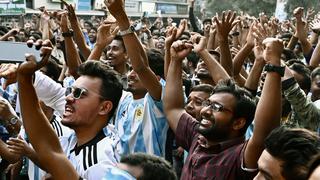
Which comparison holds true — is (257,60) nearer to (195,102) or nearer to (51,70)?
(195,102)

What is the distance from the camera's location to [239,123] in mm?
3631

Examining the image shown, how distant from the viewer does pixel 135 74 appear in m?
4.79

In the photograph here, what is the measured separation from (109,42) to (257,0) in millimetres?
27846

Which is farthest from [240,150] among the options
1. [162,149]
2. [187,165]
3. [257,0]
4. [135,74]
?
[257,0]

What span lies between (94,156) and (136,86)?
1.62m

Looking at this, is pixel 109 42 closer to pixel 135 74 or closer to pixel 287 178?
pixel 135 74

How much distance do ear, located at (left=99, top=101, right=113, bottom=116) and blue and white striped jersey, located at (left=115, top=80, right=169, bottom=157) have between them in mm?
942

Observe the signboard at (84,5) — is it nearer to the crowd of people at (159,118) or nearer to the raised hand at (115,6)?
the crowd of people at (159,118)

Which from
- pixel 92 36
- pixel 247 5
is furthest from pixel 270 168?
pixel 247 5

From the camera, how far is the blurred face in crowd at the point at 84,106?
346 cm

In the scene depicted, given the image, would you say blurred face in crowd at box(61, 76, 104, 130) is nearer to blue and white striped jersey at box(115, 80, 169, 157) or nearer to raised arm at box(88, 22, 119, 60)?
blue and white striped jersey at box(115, 80, 169, 157)

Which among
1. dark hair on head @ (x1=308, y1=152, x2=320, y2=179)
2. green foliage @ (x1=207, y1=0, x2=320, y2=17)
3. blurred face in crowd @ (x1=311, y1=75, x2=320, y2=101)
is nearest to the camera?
dark hair on head @ (x1=308, y1=152, x2=320, y2=179)

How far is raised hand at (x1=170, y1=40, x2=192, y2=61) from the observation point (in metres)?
4.31

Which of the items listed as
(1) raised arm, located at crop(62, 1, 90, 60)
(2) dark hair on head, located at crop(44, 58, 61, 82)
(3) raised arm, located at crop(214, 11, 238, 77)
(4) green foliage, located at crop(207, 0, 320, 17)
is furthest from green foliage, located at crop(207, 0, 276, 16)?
(3) raised arm, located at crop(214, 11, 238, 77)
